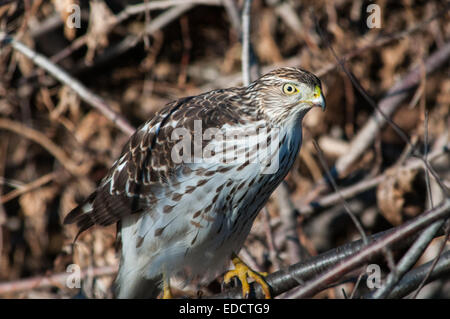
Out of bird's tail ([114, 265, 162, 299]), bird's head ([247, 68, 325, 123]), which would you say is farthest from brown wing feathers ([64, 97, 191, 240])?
bird's head ([247, 68, 325, 123])

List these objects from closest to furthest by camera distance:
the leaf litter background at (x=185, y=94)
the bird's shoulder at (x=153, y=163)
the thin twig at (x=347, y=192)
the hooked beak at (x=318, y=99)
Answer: the hooked beak at (x=318, y=99)
the bird's shoulder at (x=153, y=163)
the thin twig at (x=347, y=192)
the leaf litter background at (x=185, y=94)

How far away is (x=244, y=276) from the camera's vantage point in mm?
3066

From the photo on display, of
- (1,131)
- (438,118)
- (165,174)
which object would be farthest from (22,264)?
(438,118)

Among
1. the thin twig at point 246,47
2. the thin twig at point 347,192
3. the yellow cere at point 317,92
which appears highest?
the thin twig at point 246,47

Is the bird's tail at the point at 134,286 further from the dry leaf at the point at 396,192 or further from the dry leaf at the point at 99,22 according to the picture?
the dry leaf at the point at 99,22

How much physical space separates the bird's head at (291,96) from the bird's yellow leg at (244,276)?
0.81m

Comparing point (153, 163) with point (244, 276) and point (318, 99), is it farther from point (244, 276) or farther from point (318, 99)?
point (318, 99)

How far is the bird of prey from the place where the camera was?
2.80 metres

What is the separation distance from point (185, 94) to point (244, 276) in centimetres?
300

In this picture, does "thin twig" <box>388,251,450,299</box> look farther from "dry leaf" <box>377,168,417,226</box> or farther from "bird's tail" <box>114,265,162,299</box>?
"dry leaf" <box>377,168,417,226</box>

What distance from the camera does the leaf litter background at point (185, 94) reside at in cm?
491

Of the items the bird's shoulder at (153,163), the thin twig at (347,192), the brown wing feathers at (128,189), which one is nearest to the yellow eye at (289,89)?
the bird's shoulder at (153,163)

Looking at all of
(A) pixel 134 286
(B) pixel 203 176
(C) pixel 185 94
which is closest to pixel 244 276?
(B) pixel 203 176

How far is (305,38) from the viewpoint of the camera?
5.24m
